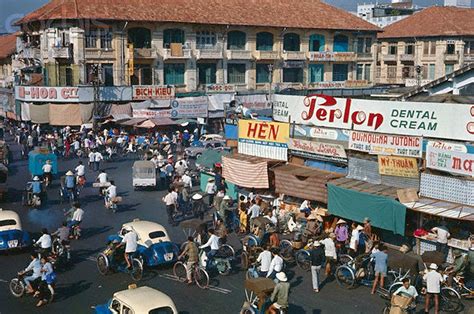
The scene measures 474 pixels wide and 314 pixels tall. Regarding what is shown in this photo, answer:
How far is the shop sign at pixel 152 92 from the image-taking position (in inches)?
2064

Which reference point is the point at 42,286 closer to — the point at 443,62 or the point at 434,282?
the point at 434,282

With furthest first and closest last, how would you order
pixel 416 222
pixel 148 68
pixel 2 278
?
pixel 148 68 < pixel 416 222 < pixel 2 278

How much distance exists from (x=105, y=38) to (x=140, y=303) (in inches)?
1611

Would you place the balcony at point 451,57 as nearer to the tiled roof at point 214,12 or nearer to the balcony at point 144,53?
the tiled roof at point 214,12

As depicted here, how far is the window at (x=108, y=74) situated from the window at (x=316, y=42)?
21.7 meters

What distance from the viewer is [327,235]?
68.6 ft

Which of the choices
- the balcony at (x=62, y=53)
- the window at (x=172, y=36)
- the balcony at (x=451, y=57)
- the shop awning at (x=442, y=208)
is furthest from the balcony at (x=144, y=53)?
the shop awning at (x=442, y=208)

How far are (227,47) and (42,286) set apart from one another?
43569 mm

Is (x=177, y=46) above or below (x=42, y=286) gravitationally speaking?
above

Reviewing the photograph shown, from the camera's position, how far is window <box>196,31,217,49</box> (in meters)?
56.8

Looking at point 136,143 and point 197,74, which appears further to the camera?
point 197,74

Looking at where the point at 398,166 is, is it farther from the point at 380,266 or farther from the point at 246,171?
the point at 246,171

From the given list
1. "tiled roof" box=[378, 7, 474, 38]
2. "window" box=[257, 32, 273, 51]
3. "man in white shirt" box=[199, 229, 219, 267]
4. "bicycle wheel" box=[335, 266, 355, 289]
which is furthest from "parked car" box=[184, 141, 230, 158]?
"tiled roof" box=[378, 7, 474, 38]

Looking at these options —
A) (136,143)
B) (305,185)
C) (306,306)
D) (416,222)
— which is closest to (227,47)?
(136,143)
